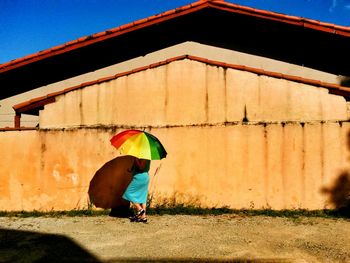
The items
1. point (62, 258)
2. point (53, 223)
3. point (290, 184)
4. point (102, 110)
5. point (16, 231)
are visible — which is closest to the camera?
point (62, 258)

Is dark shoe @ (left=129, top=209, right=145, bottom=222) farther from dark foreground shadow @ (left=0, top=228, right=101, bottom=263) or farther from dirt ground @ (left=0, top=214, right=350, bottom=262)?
dark foreground shadow @ (left=0, top=228, right=101, bottom=263)

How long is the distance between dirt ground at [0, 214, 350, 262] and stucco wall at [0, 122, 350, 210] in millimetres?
520

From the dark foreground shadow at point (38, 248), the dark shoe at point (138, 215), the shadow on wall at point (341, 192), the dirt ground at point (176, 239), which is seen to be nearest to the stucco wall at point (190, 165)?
the shadow on wall at point (341, 192)

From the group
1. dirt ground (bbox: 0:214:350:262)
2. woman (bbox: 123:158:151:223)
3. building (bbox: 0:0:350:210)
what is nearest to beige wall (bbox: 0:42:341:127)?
building (bbox: 0:0:350:210)

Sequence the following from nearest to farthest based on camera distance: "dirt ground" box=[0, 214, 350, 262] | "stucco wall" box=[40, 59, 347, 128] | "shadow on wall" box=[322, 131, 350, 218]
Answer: "dirt ground" box=[0, 214, 350, 262] → "shadow on wall" box=[322, 131, 350, 218] → "stucco wall" box=[40, 59, 347, 128]

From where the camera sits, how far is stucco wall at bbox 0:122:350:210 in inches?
276

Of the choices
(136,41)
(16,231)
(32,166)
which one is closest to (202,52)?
(136,41)

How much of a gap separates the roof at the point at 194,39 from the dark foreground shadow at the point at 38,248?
427cm

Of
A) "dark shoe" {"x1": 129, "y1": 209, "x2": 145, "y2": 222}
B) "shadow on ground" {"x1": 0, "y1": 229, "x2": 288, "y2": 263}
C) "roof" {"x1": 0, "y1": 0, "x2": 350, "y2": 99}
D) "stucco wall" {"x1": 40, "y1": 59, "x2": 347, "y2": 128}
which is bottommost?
"shadow on ground" {"x1": 0, "y1": 229, "x2": 288, "y2": 263}

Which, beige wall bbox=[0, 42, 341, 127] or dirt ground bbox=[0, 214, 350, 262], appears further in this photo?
beige wall bbox=[0, 42, 341, 127]

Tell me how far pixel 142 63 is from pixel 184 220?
13.2 feet

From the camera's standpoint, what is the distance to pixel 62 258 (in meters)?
4.50

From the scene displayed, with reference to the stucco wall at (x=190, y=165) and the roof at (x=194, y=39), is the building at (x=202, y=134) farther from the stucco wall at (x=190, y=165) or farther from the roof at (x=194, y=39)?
the roof at (x=194, y=39)

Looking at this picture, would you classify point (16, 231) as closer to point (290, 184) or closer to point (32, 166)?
point (32, 166)
